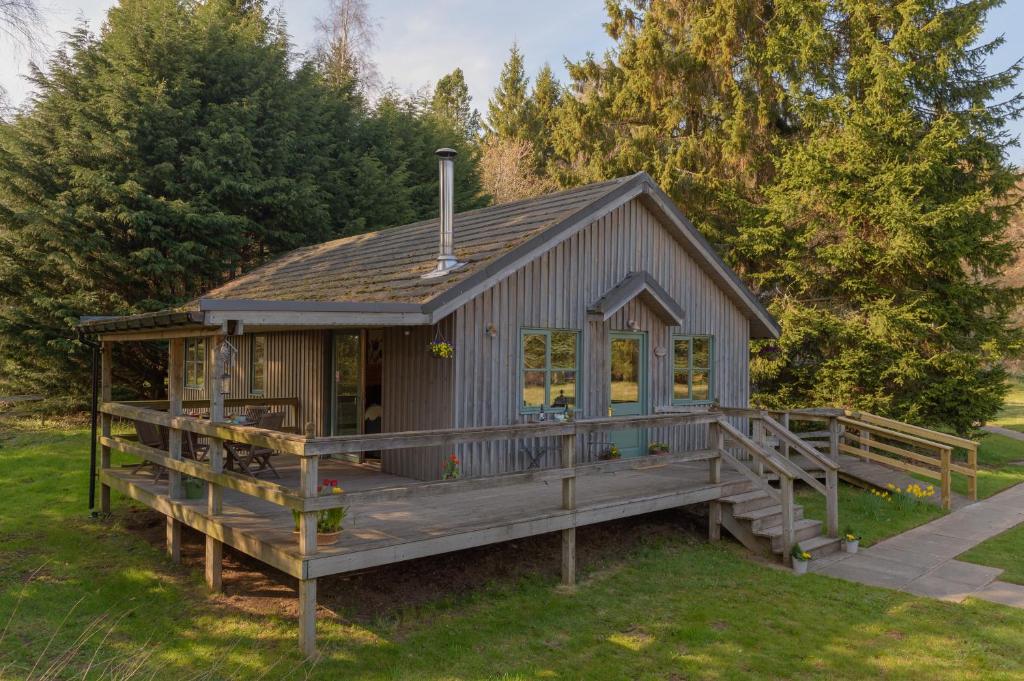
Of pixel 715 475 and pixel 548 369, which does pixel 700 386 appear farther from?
pixel 548 369

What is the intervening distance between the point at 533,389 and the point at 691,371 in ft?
12.1

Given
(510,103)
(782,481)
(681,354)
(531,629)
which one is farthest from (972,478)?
(510,103)

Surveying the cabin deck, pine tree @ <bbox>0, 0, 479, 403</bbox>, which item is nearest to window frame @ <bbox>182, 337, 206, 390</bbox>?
pine tree @ <bbox>0, 0, 479, 403</bbox>

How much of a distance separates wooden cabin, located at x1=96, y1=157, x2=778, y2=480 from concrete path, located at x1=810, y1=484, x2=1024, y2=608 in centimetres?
355

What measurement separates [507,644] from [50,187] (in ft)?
57.1

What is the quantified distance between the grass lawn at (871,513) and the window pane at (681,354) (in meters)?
2.95

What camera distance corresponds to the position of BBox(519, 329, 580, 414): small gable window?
9.81 metres

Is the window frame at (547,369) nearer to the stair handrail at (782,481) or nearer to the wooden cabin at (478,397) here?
the wooden cabin at (478,397)

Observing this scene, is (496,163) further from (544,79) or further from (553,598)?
(553,598)

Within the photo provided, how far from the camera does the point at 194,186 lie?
1797 cm

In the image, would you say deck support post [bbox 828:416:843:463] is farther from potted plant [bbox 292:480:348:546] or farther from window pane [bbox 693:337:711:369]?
potted plant [bbox 292:480:348:546]

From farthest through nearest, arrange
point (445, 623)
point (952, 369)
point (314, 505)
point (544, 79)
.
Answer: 1. point (544, 79)
2. point (952, 369)
3. point (445, 623)
4. point (314, 505)

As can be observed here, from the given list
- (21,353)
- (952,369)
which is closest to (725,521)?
(952,369)

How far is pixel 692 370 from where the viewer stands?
40.2ft
